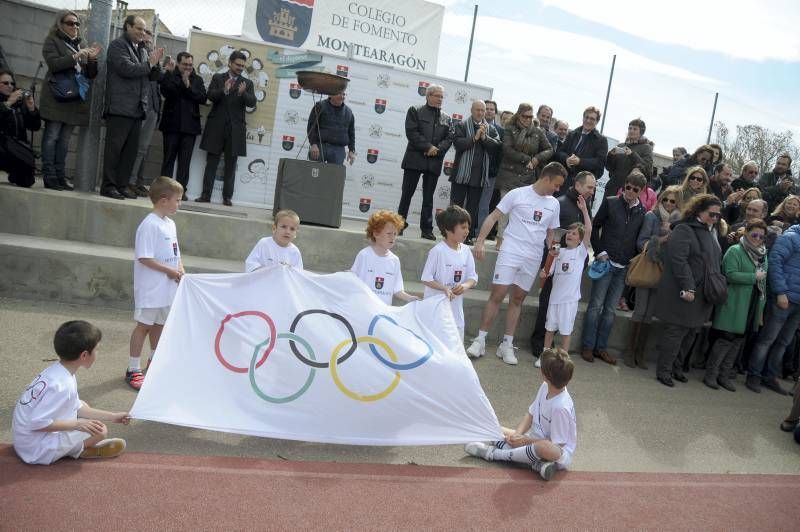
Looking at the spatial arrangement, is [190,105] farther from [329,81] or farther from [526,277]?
[526,277]

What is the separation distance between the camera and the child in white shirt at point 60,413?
13.3ft

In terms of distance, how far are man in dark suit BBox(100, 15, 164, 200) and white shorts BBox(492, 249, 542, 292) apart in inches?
188

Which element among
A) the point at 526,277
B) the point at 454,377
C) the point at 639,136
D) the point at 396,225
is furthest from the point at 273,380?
the point at 639,136

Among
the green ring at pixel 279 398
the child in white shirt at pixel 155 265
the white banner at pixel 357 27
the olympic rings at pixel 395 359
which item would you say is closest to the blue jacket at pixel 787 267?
the olympic rings at pixel 395 359

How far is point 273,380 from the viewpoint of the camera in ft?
16.1

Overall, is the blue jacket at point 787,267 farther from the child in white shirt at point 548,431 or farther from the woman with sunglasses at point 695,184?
the child in white shirt at point 548,431

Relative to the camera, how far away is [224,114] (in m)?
9.66

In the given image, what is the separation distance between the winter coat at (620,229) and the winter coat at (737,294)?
1.09 metres

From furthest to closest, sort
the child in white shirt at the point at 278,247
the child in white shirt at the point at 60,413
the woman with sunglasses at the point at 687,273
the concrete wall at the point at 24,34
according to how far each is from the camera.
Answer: the concrete wall at the point at 24,34, the woman with sunglasses at the point at 687,273, the child in white shirt at the point at 278,247, the child in white shirt at the point at 60,413

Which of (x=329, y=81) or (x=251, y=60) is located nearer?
(x=329, y=81)

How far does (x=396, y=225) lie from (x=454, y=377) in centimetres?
150

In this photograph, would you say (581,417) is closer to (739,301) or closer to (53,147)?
(739,301)

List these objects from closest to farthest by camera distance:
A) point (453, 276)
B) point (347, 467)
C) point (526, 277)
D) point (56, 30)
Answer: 1. point (347, 467)
2. point (453, 276)
3. point (526, 277)
4. point (56, 30)

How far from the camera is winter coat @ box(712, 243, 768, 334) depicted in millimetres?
7980
